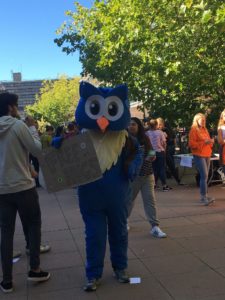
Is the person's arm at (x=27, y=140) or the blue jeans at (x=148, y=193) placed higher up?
the person's arm at (x=27, y=140)

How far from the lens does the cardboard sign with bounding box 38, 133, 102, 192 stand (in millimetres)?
4410

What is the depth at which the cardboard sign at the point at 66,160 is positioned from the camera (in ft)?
14.5

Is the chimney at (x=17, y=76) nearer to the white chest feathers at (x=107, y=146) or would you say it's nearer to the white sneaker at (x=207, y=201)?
the white sneaker at (x=207, y=201)

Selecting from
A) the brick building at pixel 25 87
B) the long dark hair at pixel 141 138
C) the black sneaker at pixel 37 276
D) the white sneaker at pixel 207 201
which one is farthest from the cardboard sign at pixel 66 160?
the brick building at pixel 25 87

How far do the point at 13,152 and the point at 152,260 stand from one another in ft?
6.69

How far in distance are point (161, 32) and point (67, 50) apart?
7.76m

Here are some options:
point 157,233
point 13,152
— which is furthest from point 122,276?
point 157,233

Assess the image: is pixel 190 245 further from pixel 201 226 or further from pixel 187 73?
pixel 187 73

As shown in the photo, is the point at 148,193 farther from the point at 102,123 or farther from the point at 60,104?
the point at 60,104

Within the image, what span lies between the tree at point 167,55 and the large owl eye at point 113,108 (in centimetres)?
509

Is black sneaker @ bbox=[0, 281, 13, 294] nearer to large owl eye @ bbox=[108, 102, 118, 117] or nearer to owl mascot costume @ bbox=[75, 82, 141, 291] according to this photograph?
owl mascot costume @ bbox=[75, 82, 141, 291]

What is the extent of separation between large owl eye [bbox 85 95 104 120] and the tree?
204 inches

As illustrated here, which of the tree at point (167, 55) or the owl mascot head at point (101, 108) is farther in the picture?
the tree at point (167, 55)

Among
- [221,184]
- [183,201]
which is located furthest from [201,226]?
[221,184]
